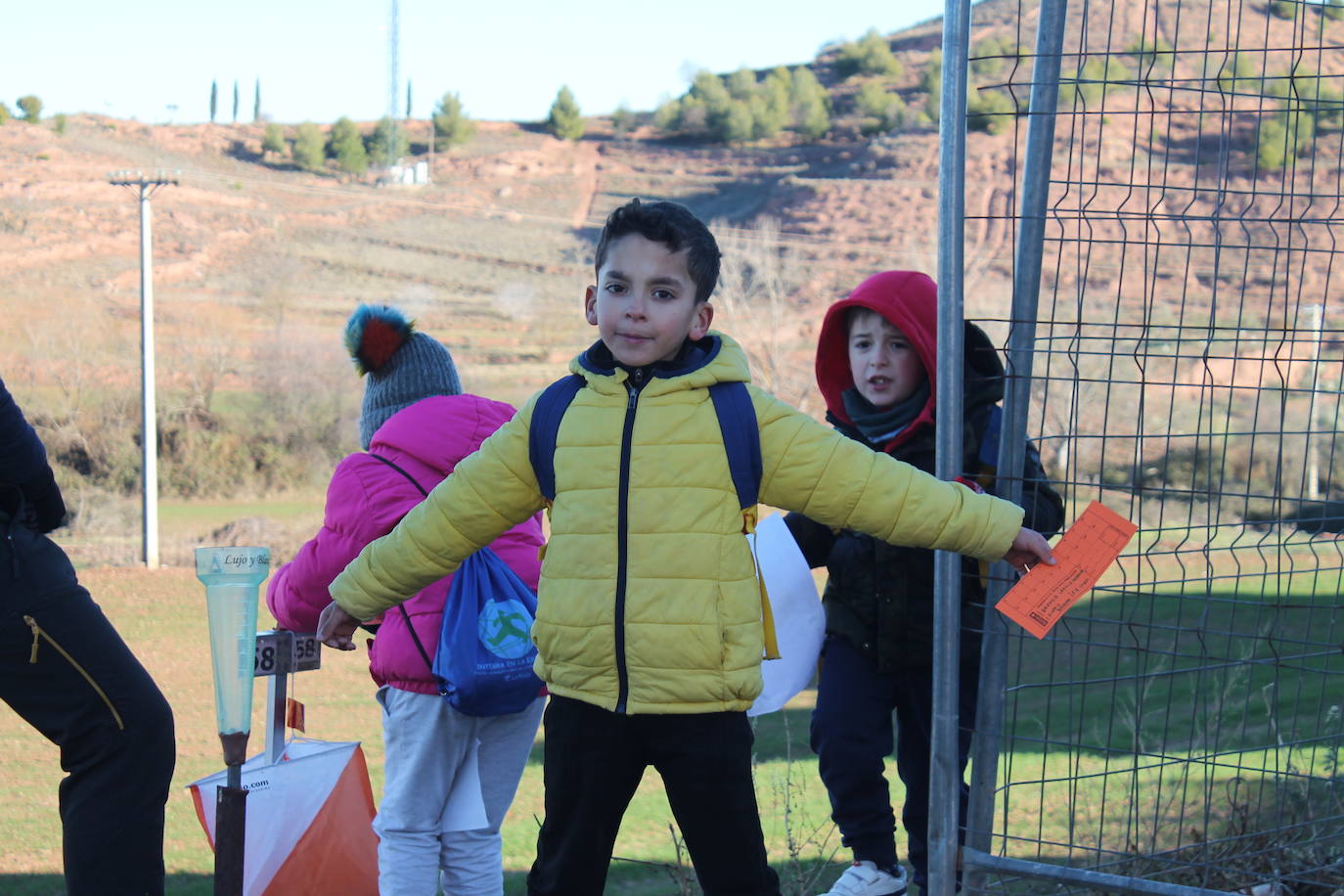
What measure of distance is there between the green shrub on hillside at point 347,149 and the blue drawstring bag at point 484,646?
8293 centimetres

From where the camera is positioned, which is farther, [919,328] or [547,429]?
[919,328]

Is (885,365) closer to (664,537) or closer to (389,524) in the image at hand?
(664,537)

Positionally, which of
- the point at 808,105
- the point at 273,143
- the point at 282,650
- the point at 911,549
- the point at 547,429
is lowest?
the point at 282,650

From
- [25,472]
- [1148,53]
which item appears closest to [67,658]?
[25,472]

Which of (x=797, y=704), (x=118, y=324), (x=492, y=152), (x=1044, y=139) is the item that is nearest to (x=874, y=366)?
(x=1044, y=139)

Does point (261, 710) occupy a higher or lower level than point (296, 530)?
higher

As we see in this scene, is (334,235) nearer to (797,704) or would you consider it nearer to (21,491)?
(797,704)

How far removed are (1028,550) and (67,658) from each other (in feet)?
6.72

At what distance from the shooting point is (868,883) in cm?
309

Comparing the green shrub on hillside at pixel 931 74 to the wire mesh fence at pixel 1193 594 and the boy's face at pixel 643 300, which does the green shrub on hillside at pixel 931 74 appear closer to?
the wire mesh fence at pixel 1193 594

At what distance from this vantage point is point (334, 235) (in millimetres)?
63938

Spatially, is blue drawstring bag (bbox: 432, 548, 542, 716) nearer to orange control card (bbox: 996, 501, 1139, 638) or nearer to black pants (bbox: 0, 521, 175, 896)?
black pants (bbox: 0, 521, 175, 896)

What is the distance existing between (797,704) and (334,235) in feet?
187

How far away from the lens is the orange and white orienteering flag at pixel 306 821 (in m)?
3.22
